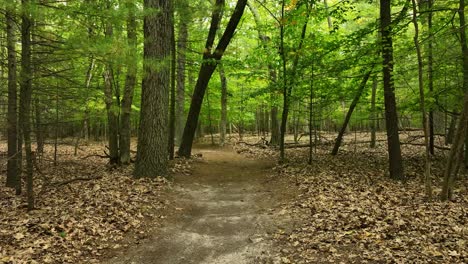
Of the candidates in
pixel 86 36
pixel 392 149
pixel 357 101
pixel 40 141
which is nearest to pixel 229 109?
pixel 357 101

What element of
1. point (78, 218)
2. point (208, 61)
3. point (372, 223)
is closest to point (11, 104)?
point (78, 218)

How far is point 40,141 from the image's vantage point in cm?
1293

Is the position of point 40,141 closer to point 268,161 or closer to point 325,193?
point 268,161

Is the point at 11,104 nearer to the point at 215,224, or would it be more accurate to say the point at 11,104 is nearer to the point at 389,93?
the point at 215,224

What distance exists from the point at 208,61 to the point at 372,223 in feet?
28.7

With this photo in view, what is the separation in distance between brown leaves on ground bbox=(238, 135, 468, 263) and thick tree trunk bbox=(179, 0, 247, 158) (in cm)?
555

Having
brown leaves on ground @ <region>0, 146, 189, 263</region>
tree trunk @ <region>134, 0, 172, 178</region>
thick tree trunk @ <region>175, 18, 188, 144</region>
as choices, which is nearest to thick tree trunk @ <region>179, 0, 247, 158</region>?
tree trunk @ <region>134, 0, 172, 178</region>

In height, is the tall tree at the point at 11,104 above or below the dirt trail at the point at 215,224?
above

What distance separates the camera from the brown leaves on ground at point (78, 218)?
223 inches

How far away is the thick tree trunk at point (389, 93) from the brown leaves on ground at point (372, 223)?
52 centimetres

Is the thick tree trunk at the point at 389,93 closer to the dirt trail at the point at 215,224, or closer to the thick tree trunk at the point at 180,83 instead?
the dirt trail at the point at 215,224

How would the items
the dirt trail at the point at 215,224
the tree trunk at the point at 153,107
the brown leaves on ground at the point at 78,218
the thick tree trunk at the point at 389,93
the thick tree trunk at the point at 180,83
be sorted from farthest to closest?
the thick tree trunk at the point at 180,83
the tree trunk at the point at 153,107
the thick tree trunk at the point at 389,93
the dirt trail at the point at 215,224
the brown leaves on ground at the point at 78,218

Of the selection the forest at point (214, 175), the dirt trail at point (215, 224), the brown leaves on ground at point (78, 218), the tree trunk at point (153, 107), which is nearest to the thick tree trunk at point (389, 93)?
the forest at point (214, 175)

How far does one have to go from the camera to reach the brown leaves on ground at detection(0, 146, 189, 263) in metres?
5.68
